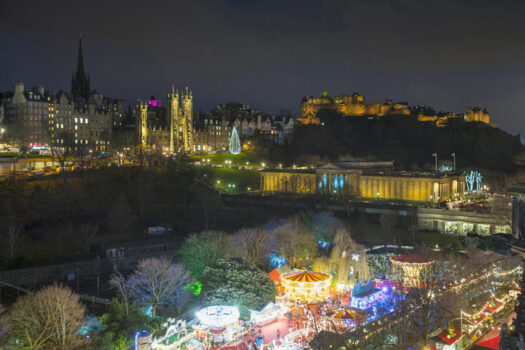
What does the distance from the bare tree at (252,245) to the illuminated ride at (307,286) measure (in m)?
8.32

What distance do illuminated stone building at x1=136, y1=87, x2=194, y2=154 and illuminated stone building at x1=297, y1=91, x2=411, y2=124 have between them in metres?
34.7

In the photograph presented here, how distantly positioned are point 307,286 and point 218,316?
6.03m

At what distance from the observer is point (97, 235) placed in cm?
4469

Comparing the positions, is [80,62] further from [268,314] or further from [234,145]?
[268,314]

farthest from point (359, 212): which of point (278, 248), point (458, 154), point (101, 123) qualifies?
point (101, 123)

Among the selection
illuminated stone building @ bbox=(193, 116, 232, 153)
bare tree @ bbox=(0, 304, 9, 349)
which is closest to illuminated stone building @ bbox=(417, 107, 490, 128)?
illuminated stone building @ bbox=(193, 116, 232, 153)

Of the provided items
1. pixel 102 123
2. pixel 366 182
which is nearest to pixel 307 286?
pixel 366 182

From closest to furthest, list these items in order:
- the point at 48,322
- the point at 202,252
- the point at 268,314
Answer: the point at 48,322 < the point at 268,314 < the point at 202,252

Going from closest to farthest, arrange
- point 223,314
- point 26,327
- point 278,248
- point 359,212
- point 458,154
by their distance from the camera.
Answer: point 26,327
point 223,314
point 278,248
point 359,212
point 458,154

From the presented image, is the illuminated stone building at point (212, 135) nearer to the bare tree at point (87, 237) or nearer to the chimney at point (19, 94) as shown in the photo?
the chimney at point (19, 94)

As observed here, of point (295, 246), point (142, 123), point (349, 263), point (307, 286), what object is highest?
point (142, 123)

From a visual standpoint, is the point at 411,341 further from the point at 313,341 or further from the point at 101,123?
the point at 101,123

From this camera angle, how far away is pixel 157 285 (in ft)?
91.9

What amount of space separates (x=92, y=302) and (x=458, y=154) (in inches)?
3335
